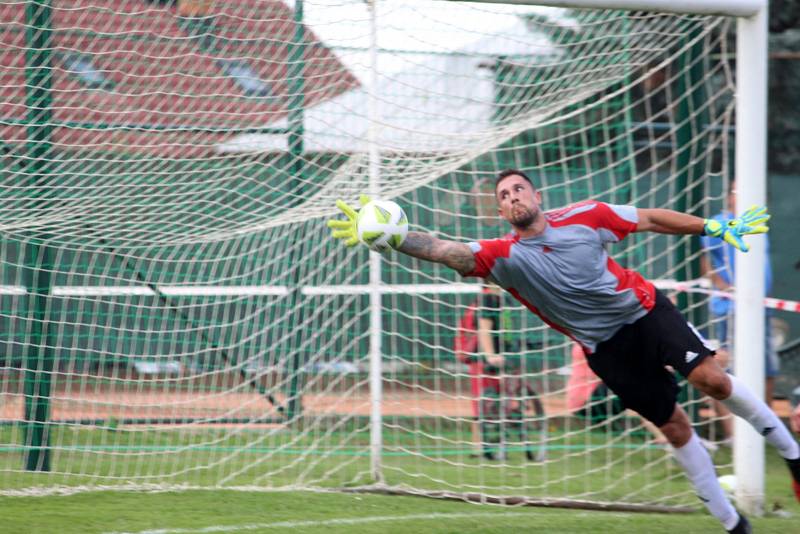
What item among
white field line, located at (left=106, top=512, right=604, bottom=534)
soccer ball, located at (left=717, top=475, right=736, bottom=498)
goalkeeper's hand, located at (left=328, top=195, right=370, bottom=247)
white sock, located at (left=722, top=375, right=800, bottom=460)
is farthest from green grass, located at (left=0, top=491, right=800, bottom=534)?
goalkeeper's hand, located at (left=328, top=195, right=370, bottom=247)

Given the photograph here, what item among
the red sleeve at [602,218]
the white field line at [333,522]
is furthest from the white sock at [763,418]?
the white field line at [333,522]

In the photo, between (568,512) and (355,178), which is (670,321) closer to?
(568,512)

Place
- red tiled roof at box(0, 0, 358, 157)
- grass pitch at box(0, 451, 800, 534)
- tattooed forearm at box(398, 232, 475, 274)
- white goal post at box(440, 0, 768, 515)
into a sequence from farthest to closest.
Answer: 1. red tiled roof at box(0, 0, 358, 157)
2. white goal post at box(440, 0, 768, 515)
3. grass pitch at box(0, 451, 800, 534)
4. tattooed forearm at box(398, 232, 475, 274)

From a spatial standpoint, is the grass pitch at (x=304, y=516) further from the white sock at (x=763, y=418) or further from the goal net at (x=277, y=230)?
the white sock at (x=763, y=418)

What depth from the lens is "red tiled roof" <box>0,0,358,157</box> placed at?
20.6ft

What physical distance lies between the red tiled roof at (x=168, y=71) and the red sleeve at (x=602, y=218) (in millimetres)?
2088

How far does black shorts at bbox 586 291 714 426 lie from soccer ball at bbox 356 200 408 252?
134 centimetres

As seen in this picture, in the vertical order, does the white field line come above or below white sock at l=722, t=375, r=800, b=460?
below

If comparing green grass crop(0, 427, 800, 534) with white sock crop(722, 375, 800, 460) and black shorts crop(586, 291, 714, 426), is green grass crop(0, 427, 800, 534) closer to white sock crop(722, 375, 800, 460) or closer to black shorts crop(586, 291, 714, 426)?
white sock crop(722, 375, 800, 460)

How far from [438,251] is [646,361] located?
125 centimetres

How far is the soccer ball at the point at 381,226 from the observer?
4629mm

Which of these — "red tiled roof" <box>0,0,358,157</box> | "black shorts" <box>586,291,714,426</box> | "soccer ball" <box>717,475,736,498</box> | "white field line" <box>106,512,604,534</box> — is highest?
"red tiled roof" <box>0,0,358,157</box>

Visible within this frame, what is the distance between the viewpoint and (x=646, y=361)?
525 cm

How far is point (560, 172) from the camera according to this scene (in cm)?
889
